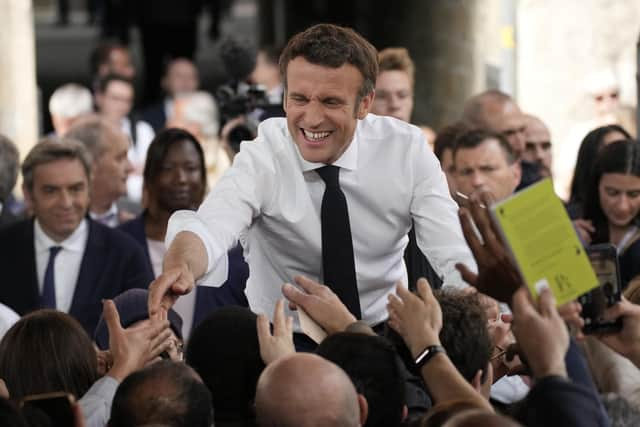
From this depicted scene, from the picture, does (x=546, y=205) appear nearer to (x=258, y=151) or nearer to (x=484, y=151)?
(x=258, y=151)

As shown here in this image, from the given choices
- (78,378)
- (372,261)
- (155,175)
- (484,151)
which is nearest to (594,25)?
(484,151)

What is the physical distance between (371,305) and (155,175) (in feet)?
9.05

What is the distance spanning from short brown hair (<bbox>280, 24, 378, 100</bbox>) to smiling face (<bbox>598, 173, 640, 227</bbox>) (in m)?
2.38

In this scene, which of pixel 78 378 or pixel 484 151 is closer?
pixel 78 378

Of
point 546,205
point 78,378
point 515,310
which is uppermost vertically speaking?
point 546,205

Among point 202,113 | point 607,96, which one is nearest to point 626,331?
point 607,96

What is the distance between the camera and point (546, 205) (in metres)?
3.31

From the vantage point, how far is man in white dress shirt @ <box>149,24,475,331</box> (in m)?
4.46

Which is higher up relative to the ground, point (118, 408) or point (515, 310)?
point (515, 310)

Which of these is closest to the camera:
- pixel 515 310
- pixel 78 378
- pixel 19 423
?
pixel 19 423

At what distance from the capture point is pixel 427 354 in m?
3.64

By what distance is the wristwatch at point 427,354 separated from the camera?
11.9 ft

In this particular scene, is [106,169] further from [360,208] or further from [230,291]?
[360,208]

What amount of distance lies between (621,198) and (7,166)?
2.95 m
